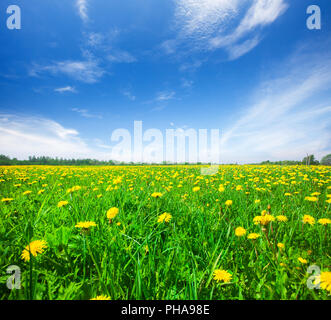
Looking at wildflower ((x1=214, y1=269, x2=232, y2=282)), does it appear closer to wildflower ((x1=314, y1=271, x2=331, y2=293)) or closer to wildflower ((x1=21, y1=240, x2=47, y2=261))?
wildflower ((x1=314, y1=271, x2=331, y2=293))

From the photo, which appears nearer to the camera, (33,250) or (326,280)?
(326,280)

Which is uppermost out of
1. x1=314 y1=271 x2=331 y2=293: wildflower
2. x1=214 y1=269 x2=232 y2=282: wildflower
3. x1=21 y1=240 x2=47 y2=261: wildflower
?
x1=21 y1=240 x2=47 y2=261: wildflower

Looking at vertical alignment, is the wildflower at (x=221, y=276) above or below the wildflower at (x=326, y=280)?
below

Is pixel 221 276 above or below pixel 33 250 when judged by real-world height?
below

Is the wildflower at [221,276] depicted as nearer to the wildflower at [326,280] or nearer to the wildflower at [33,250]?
the wildflower at [326,280]

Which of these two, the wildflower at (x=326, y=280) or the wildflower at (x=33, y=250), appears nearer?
the wildflower at (x=326, y=280)

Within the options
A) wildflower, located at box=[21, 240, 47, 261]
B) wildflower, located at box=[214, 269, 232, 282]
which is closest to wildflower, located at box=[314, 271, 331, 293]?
wildflower, located at box=[214, 269, 232, 282]

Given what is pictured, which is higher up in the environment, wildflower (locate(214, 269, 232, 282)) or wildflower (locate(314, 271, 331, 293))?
A: wildflower (locate(314, 271, 331, 293))

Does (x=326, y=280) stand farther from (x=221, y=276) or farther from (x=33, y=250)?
(x=33, y=250)

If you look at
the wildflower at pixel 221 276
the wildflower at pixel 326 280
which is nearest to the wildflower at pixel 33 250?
the wildflower at pixel 221 276

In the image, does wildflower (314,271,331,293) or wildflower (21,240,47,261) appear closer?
wildflower (314,271,331,293)

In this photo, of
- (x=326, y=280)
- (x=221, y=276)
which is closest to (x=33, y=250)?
(x=221, y=276)
